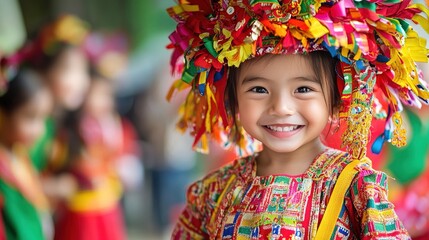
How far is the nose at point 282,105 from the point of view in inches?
74.7

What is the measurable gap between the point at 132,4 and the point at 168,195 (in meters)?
1.52

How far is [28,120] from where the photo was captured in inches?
140

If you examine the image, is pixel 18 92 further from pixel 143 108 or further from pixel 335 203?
pixel 143 108

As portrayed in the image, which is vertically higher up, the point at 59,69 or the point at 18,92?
the point at 59,69

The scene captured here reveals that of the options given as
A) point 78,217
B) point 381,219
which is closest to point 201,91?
point 381,219

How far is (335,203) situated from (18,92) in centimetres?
203

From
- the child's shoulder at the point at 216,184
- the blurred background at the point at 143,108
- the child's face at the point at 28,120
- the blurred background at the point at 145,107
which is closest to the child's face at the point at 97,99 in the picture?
the blurred background at the point at 143,108

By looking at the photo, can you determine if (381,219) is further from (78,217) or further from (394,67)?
(78,217)

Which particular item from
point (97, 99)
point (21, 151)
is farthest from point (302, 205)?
point (97, 99)

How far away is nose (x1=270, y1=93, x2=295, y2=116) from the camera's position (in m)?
1.90

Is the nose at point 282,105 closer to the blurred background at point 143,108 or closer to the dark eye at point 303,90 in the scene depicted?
the dark eye at point 303,90

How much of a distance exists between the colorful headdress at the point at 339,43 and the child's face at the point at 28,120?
165 cm

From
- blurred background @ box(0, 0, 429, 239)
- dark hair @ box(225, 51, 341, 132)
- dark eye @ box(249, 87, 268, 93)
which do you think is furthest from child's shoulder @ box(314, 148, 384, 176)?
blurred background @ box(0, 0, 429, 239)

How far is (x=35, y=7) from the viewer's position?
5.82m
